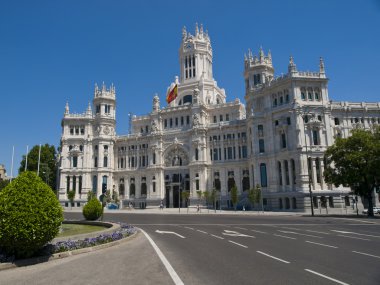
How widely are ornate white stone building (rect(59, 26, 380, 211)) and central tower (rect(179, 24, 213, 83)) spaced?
0.31m

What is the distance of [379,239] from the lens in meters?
18.9

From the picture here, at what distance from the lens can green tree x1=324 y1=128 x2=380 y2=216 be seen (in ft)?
136

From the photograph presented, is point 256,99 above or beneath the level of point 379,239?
above

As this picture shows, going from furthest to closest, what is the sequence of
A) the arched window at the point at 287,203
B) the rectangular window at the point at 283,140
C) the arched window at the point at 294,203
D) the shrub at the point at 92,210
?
the rectangular window at the point at 283,140 → the arched window at the point at 287,203 → the arched window at the point at 294,203 → the shrub at the point at 92,210

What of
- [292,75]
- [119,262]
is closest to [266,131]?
[292,75]

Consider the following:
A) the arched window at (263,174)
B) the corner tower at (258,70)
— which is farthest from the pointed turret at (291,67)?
the arched window at (263,174)

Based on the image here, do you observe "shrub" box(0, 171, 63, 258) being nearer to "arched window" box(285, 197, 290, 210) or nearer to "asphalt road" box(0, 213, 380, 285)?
"asphalt road" box(0, 213, 380, 285)

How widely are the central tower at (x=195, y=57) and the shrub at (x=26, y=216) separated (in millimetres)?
80897

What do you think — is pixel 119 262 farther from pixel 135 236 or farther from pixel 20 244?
pixel 135 236

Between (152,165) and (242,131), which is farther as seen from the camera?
(152,165)

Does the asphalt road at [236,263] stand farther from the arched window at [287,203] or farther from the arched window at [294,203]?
the arched window at [287,203]

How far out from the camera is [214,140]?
78938 mm

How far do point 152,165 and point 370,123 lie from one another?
51832 mm

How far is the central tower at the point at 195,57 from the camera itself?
93.7 metres
